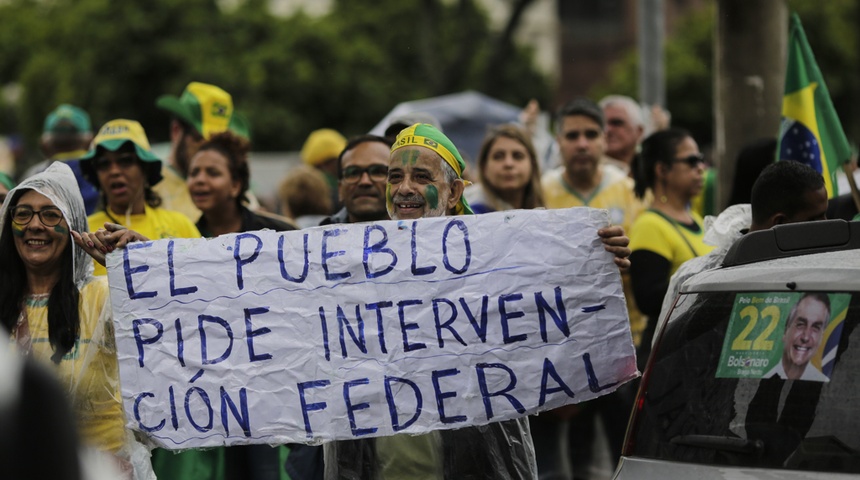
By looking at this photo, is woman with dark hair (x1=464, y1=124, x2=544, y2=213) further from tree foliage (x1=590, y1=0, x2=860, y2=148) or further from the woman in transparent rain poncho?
tree foliage (x1=590, y1=0, x2=860, y2=148)

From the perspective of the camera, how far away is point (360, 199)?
6828 millimetres

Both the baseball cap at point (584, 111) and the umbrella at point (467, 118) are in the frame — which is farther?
the umbrella at point (467, 118)

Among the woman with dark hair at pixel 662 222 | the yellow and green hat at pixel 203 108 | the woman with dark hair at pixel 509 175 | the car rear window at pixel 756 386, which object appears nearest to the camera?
the car rear window at pixel 756 386

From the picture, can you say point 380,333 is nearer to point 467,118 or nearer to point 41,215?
point 41,215

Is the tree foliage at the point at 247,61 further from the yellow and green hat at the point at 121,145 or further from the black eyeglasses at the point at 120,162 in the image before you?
the black eyeglasses at the point at 120,162

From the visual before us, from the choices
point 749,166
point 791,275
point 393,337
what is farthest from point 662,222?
point 791,275

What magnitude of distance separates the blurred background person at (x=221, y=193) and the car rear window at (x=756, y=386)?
11.0 feet

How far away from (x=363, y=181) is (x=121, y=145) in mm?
1290

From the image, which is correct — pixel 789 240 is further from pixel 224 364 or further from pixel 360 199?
pixel 360 199

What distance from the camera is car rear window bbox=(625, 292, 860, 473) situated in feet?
13.3

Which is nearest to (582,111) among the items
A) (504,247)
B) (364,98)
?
(504,247)

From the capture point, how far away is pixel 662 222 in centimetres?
729

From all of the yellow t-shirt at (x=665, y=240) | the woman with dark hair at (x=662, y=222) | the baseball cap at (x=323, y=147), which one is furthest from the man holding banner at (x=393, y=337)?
the baseball cap at (x=323, y=147)

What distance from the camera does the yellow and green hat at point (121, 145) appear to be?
7.30 m
